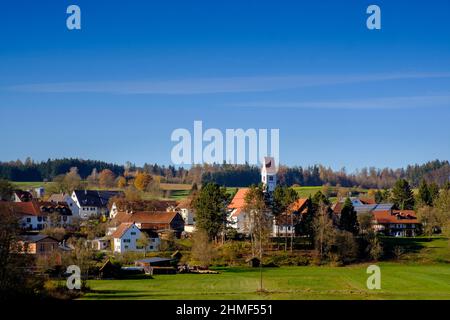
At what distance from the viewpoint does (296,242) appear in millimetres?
78438

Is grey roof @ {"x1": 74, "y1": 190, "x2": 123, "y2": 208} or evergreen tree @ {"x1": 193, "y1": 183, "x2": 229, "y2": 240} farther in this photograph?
grey roof @ {"x1": 74, "y1": 190, "x2": 123, "y2": 208}

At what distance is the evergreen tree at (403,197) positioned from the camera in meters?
108

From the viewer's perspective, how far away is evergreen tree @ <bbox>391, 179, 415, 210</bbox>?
108 m

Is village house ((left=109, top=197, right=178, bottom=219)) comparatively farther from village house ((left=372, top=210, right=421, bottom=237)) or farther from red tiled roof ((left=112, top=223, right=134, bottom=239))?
village house ((left=372, top=210, right=421, bottom=237))

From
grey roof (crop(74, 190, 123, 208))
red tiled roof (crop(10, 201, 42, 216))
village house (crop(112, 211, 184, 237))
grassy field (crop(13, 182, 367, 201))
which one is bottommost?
village house (crop(112, 211, 184, 237))

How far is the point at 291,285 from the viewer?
5166 centimetres

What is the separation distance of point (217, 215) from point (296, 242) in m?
10.8

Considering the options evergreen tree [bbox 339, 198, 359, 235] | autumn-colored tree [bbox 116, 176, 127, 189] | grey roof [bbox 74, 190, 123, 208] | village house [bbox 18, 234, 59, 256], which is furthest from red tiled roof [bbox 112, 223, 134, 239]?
autumn-colored tree [bbox 116, 176, 127, 189]

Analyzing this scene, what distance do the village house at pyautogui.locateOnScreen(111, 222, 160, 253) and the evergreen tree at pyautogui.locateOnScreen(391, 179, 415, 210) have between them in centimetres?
4730

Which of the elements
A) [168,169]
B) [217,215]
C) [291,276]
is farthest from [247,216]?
[168,169]

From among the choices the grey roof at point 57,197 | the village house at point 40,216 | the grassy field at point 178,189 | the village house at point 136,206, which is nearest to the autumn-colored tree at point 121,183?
the grassy field at point 178,189

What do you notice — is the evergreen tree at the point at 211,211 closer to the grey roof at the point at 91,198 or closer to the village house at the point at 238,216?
the village house at the point at 238,216

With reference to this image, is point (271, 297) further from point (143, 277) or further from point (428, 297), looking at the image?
point (143, 277)

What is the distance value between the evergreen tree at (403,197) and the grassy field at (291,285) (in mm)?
40122
